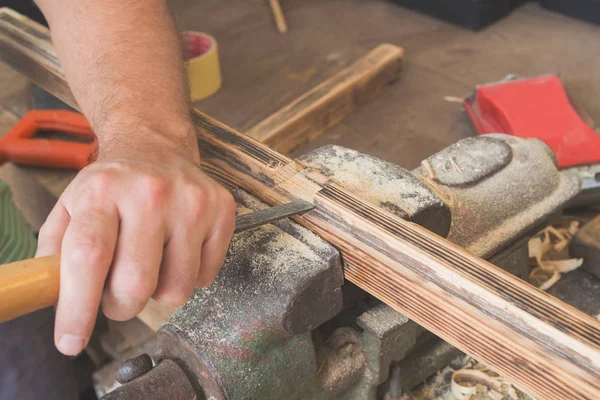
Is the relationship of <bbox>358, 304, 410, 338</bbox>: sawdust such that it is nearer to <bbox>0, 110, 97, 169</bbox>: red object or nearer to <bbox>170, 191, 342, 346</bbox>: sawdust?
<bbox>170, 191, 342, 346</bbox>: sawdust

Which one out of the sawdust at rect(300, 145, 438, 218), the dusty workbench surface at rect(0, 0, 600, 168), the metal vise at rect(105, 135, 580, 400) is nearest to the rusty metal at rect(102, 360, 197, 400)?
the metal vise at rect(105, 135, 580, 400)

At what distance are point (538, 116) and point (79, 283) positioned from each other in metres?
1.28

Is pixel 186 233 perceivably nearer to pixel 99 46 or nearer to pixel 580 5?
pixel 99 46

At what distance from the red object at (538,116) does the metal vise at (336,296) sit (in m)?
0.36

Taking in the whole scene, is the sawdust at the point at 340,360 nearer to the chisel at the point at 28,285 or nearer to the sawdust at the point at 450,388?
the sawdust at the point at 450,388

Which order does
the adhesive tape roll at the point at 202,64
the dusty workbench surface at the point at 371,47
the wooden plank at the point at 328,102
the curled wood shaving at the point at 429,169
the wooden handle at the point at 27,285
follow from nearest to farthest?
the wooden handle at the point at 27,285
the curled wood shaving at the point at 429,169
the wooden plank at the point at 328,102
the dusty workbench surface at the point at 371,47
the adhesive tape roll at the point at 202,64

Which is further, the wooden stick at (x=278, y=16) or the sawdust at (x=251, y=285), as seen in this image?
the wooden stick at (x=278, y=16)

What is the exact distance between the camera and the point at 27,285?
590 millimetres

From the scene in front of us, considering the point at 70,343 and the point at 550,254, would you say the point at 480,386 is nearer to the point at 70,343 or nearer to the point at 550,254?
the point at 550,254

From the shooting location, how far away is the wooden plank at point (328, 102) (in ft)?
5.30

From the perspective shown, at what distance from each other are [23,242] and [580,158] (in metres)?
1.33

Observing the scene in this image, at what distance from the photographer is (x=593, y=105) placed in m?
1.74

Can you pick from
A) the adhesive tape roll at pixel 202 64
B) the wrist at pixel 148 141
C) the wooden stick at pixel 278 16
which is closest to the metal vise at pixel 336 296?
the wrist at pixel 148 141

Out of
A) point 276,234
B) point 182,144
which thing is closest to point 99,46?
point 182,144
